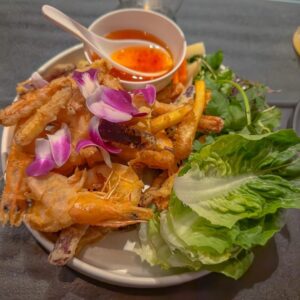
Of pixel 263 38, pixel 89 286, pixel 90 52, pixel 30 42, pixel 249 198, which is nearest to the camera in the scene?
pixel 249 198

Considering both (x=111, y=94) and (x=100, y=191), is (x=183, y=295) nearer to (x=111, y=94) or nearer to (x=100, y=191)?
(x=100, y=191)

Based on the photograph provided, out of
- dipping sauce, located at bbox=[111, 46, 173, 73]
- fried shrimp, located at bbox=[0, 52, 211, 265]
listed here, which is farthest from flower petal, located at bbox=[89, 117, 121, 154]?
dipping sauce, located at bbox=[111, 46, 173, 73]

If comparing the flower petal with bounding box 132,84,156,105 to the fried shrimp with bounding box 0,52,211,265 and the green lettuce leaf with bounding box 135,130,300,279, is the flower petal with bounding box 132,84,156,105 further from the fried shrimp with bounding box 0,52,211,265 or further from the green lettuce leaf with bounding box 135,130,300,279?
the green lettuce leaf with bounding box 135,130,300,279

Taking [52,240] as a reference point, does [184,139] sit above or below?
above

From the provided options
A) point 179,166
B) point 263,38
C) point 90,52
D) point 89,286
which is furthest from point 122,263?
point 263,38

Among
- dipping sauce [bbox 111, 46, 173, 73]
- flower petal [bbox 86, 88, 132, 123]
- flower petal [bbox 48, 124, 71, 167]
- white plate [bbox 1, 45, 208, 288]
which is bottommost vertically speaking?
white plate [bbox 1, 45, 208, 288]

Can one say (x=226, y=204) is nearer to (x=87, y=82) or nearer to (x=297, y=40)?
(x=87, y=82)
